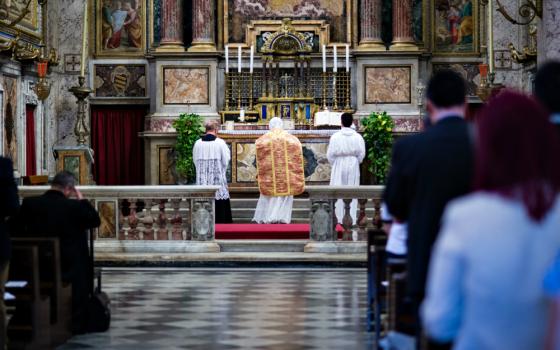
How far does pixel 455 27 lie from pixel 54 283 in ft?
54.5

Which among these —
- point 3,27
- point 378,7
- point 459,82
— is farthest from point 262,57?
point 459,82

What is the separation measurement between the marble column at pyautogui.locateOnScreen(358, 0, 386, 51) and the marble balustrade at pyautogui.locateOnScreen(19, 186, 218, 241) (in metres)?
8.39

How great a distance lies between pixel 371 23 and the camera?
23.7 m

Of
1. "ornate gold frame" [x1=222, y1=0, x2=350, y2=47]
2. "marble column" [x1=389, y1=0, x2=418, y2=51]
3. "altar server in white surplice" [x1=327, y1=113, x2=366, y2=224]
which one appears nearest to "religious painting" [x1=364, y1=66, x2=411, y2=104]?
"marble column" [x1=389, y1=0, x2=418, y2=51]

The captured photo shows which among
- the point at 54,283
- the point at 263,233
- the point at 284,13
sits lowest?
the point at 263,233

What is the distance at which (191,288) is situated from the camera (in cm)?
1352

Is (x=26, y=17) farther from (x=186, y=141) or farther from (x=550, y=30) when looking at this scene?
(x=550, y=30)

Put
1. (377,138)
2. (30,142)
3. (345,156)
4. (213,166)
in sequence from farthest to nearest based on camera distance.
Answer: (30,142) < (377,138) < (213,166) < (345,156)

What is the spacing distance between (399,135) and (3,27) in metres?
7.75

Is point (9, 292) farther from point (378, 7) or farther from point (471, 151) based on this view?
point (378, 7)

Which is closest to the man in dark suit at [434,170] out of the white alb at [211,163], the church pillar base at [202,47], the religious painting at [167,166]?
the white alb at [211,163]

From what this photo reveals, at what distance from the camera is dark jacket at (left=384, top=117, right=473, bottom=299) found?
530cm

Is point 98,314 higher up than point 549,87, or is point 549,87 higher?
point 549,87

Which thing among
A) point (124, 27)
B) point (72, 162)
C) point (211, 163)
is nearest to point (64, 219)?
point (211, 163)
